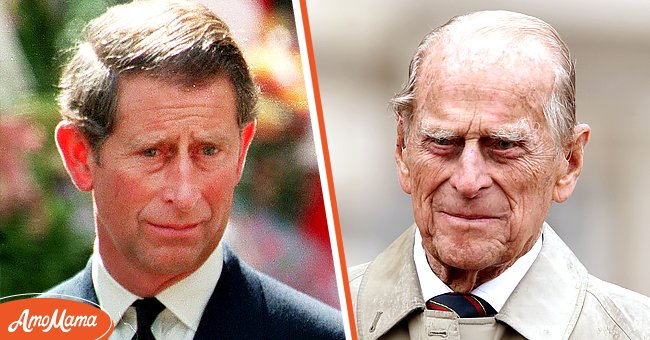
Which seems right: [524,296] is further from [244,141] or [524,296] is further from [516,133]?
[244,141]

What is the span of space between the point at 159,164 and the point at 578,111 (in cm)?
176

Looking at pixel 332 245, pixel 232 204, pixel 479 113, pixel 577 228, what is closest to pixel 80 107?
pixel 232 204

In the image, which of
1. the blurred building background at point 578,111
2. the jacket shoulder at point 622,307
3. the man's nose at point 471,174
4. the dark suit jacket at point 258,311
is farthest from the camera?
the blurred building background at point 578,111

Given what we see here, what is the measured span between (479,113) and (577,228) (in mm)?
1386

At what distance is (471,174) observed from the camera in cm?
189

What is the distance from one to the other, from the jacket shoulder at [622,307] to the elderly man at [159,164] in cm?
65

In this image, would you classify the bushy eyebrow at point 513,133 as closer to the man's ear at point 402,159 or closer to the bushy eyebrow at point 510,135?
the bushy eyebrow at point 510,135

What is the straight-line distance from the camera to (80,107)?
1725 millimetres

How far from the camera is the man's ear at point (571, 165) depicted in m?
1.97

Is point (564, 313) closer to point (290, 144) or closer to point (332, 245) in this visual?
point (332, 245)

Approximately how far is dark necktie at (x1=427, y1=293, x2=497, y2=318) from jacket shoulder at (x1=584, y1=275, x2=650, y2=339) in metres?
0.19

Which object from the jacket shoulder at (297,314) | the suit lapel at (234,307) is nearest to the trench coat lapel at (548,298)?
the jacket shoulder at (297,314)

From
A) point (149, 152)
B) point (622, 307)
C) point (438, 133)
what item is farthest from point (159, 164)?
point (622, 307)

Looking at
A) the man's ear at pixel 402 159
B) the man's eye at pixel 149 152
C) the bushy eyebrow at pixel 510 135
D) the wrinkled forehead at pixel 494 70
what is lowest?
the man's ear at pixel 402 159
